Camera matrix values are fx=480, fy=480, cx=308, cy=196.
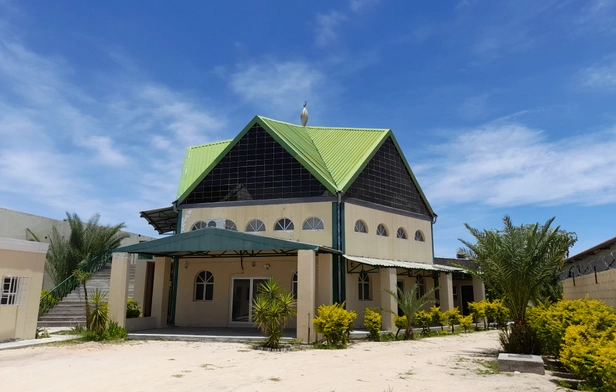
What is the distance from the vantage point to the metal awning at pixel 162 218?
26475mm

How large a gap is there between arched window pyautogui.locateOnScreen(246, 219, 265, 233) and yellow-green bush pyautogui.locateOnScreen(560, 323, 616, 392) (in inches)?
580

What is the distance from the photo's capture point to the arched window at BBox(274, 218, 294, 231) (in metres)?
22.5

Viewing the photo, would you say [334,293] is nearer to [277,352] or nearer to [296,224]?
[296,224]

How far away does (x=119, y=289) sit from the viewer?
18375mm

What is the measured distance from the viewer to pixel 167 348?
15.1 metres

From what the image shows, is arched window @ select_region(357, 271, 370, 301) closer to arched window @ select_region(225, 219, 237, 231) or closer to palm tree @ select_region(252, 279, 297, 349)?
arched window @ select_region(225, 219, 237, 231)

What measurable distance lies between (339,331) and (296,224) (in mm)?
7524

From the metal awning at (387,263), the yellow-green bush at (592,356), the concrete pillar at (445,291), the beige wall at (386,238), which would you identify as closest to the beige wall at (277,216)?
the beige wall at (386,238)

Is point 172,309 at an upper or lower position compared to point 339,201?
lower

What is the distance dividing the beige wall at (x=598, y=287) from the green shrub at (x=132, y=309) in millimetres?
18371

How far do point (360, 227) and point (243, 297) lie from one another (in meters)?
6.41

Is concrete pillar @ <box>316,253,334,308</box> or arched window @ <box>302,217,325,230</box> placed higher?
arched window @ <box>302,217,325,230</box>

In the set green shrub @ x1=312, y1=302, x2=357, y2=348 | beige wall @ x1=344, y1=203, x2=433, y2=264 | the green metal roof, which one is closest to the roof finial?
the green metal roof

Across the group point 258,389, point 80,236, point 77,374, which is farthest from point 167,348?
point 80,236
